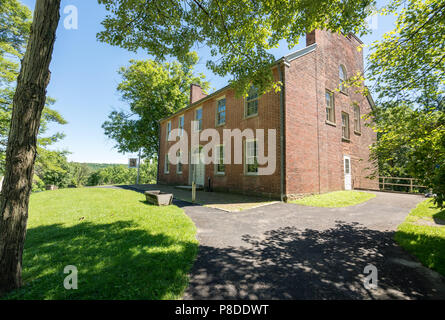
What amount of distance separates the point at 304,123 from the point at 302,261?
9082mm

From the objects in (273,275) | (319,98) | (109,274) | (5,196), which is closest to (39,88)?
(5,196)

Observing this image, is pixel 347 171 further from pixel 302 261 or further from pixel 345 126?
pixel 302 261

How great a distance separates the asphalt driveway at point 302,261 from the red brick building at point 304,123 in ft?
13.8

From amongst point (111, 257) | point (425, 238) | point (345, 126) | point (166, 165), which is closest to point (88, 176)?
point (166, 165)

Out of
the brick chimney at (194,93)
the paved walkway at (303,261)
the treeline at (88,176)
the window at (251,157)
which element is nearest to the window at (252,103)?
the window at (251,157)

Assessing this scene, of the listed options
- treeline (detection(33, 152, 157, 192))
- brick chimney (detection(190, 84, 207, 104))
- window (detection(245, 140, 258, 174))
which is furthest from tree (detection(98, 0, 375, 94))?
treeline (detection(33, 152, 157, 192))

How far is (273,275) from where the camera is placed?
112 inches

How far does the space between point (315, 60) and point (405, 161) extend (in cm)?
1060

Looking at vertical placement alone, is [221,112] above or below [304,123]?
above

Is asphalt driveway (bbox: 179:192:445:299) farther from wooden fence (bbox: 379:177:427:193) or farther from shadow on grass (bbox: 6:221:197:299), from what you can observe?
wooden fence (bbox: 379:177:427:193)

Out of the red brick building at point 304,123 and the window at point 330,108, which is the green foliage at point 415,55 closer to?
the red brick building at point 304,123

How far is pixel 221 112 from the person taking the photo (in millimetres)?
14016

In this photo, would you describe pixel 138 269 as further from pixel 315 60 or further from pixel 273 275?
pixel 315 60

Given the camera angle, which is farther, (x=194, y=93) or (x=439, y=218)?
(x=194, y=93)
